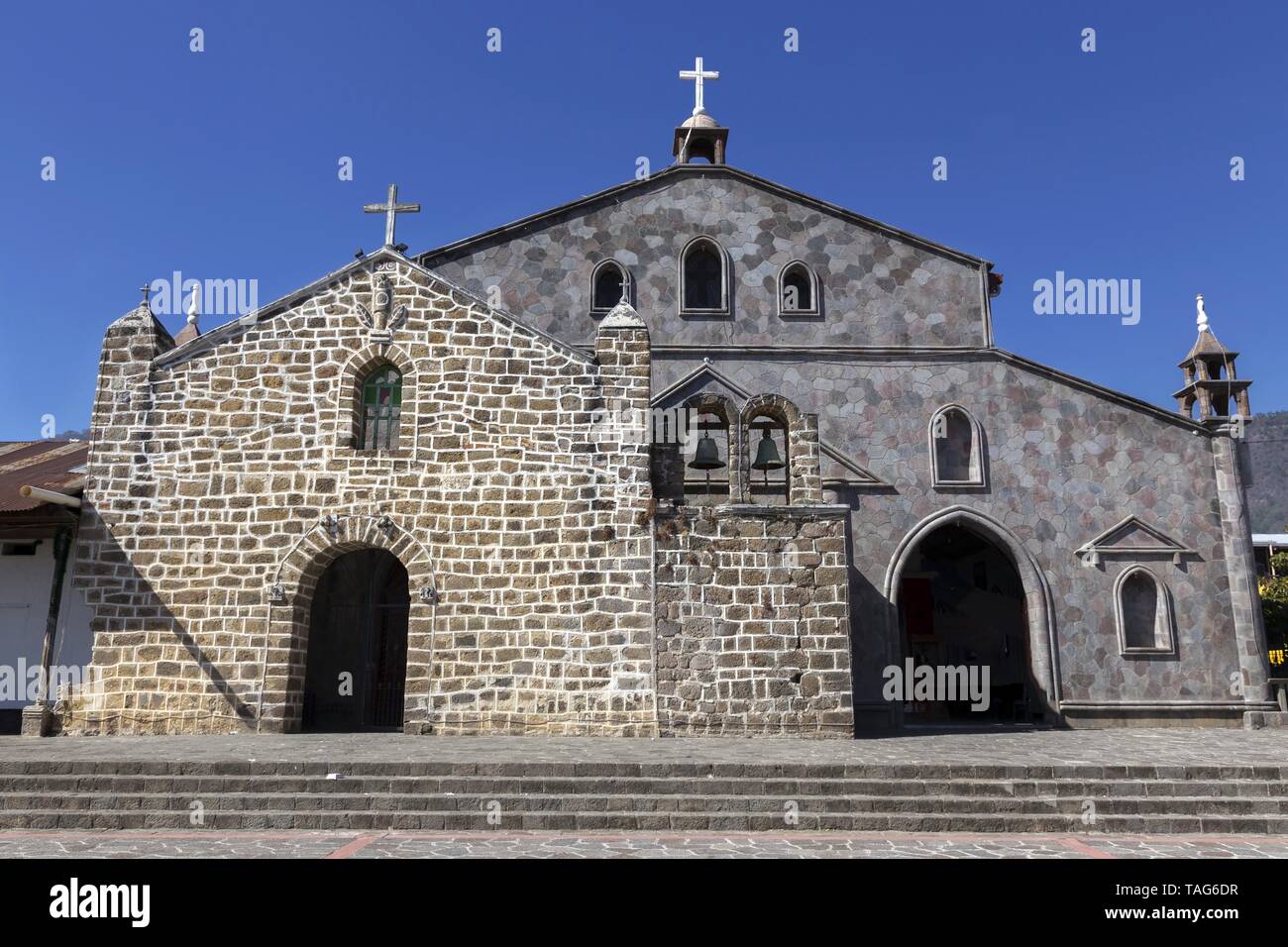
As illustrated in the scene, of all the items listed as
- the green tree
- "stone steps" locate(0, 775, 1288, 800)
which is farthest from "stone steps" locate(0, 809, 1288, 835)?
the green tree

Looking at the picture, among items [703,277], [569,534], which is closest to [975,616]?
[703,277]

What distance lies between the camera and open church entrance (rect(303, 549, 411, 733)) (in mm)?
14664

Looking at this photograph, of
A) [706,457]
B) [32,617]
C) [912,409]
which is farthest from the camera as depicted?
[912,409]

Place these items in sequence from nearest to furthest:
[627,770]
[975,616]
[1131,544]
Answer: [627,770], [1131,544], [975,616]

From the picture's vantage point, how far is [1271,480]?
4825 inches

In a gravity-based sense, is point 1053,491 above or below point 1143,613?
above

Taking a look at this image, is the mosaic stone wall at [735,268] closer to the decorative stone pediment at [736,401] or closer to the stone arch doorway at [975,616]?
the decorative stone pediment at [736,401]

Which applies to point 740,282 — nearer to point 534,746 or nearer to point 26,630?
point 534,746

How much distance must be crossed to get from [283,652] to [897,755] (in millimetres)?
8172

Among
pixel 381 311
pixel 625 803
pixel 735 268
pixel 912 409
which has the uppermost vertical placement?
pixel 735 268

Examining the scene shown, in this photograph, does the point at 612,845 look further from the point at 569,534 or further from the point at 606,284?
the point at 606,284

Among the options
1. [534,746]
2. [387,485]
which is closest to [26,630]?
[387,485]

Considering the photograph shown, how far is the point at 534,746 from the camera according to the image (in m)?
11.1

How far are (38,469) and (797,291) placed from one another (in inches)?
545
